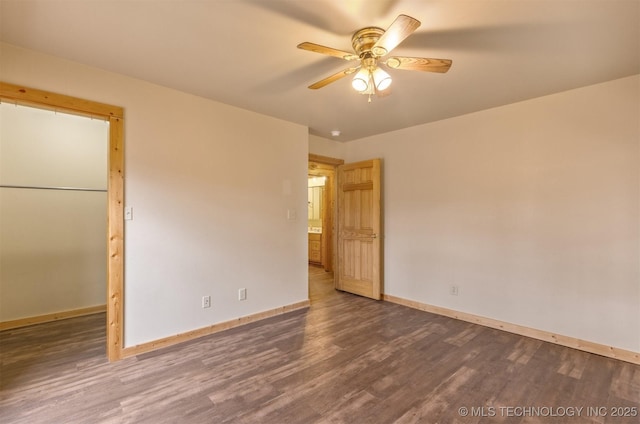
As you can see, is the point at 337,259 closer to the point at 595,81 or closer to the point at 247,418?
the point at 247,418

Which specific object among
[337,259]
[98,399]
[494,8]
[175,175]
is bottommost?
[98,399]

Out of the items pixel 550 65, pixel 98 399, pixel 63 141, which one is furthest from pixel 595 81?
pixel 63 141

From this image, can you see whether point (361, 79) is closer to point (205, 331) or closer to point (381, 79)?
point (381, 79)

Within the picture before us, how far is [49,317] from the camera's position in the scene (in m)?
3.48

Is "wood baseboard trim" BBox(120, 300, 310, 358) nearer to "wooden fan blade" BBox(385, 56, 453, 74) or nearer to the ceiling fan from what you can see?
the ceiling fan

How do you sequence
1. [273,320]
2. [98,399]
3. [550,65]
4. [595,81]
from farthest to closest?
[273,320] < [595,81] < [550,65] < [98,399]

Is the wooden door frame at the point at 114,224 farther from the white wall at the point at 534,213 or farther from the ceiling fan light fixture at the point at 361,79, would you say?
the white wall at the point at 534,213

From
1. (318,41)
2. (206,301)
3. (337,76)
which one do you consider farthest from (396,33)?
(206,301)

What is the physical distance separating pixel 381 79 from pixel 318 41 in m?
0.54

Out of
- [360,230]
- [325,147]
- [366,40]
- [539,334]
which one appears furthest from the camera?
[325,147]

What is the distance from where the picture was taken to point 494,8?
1.74 metres

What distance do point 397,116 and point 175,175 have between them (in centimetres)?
268

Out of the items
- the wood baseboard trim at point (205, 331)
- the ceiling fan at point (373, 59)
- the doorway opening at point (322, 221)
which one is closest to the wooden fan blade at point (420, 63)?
the ceiling fan at point (373, 59)

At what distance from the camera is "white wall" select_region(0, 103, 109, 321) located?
131 inches
